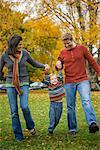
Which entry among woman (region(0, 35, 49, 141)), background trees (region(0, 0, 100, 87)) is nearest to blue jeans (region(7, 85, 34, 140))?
woman (region(0, 35, 49, 141))

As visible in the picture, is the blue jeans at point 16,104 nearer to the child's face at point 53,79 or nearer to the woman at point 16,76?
the woman at point 16,76

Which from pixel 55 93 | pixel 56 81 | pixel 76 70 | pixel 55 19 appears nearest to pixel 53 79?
pixel 56 81

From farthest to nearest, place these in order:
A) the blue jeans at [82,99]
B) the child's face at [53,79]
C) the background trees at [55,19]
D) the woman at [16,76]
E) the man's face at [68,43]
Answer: the background trees at [55,19] < the child's face at [53,79] < the man's face at [68,43] < the blue jeans at [82,99] < the woman at [16,76]

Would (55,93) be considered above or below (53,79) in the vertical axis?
below

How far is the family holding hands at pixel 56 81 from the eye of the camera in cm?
710

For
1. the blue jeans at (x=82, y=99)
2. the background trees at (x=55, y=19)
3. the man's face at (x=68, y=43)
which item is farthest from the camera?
the background trees at (x=55, y=19)

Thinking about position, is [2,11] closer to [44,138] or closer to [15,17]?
[15,17]

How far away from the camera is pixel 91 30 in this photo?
25219 mm

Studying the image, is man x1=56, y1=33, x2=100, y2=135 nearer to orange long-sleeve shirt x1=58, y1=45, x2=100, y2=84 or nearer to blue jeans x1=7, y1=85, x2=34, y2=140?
orange long-sleeve shirt x1=58, y1=45, x2=100, y2=84

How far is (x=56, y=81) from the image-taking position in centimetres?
784

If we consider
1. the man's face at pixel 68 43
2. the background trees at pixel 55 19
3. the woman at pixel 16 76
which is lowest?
the woman at pixel 16 76

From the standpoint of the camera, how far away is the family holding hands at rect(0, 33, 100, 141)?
7.10m

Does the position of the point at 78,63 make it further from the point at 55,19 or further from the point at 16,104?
the point at 55,19

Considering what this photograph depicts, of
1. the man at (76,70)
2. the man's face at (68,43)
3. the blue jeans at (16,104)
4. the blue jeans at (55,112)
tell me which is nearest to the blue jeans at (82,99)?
the man at (76,70)
